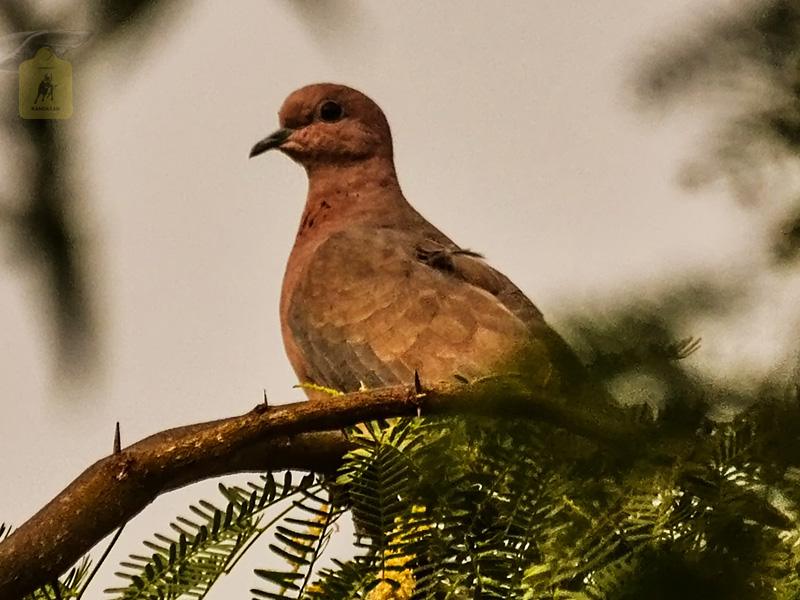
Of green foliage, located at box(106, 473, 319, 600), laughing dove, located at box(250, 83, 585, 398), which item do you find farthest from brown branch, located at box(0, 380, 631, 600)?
laughing dove, located at box(250, 83, 585, 398)

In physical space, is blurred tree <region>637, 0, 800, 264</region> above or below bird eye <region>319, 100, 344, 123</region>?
below

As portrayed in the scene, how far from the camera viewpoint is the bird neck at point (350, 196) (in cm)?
199

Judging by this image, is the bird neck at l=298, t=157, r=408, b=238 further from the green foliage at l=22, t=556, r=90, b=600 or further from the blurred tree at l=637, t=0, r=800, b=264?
the blurred tree at l=637, t=0, r=800, b=264

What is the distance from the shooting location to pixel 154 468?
2.00 ft

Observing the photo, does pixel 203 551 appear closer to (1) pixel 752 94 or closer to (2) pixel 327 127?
(1) pixel 752 94

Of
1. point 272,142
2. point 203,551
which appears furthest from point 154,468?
point 272,142

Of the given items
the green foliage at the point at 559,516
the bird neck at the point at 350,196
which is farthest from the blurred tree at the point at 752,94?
the bird neck at the point at 350,196

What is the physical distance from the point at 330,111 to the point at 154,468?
1544 mm

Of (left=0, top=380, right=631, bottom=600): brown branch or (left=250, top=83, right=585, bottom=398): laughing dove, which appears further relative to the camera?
(left=250, top=83, right=585, bottom=398): laughing dove

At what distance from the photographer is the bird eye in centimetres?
206

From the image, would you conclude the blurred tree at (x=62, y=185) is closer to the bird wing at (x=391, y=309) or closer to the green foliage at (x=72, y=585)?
the green foliage at (x=72, y=585)

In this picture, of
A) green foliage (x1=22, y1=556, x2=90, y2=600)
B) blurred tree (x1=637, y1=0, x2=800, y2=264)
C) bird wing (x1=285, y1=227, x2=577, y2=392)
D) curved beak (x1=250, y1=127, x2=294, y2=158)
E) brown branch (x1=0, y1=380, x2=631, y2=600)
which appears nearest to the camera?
blurred tree (x1=637, y1=0, x2=800, y2=264)

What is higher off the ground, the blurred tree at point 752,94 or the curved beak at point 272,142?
the curved beak at point 272,142

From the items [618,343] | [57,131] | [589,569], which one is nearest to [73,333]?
[57,131]
